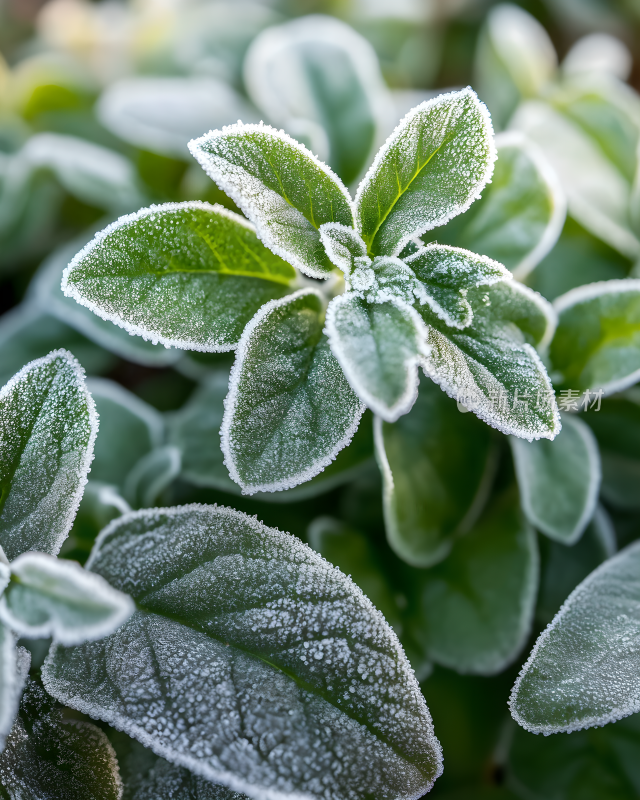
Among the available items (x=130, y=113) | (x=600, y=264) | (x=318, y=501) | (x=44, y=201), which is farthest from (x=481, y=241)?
(x=44, y=201)

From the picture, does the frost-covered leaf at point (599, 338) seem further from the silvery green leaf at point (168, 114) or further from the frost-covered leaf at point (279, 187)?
the silvery green leaf at point (168, 114)

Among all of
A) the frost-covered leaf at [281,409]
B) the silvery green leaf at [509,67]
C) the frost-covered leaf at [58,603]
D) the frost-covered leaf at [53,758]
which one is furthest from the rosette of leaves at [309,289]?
the silvery green leaf at [509,67]

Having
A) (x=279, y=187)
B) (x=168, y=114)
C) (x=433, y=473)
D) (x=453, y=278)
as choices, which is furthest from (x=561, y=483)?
(x=168, y=114)

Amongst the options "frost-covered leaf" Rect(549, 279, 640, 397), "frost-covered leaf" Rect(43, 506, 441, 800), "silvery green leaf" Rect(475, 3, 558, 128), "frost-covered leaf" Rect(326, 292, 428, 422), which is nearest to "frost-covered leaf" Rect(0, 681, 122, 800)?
"frost-covered leaf" Rect(43, 506, 441, 800)

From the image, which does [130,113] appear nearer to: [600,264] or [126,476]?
[126,476]

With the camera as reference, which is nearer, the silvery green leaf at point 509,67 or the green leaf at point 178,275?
the green leaf at point 178,275

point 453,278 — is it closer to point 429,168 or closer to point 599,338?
point 429,168

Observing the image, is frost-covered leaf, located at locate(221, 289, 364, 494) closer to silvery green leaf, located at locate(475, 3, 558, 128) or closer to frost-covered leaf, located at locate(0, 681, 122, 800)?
frost-covered leaf, located at locate(0, 681, 122, 800)
